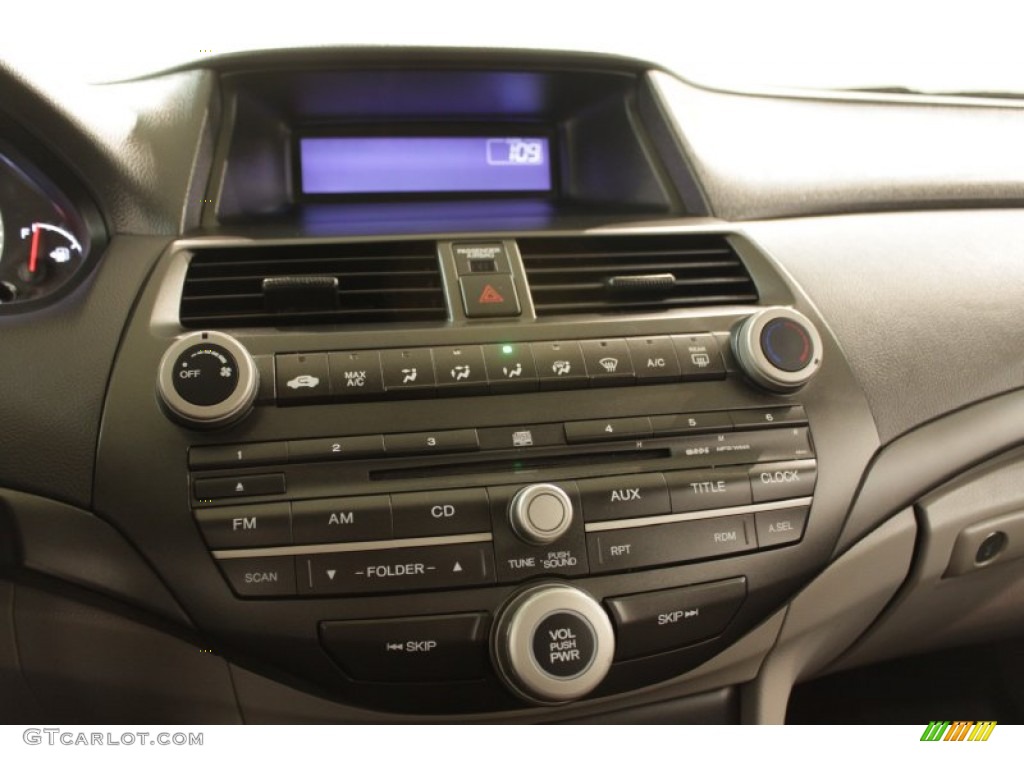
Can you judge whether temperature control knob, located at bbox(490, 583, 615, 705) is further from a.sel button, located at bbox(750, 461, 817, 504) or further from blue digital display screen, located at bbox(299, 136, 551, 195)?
blue digital display screen, located at bbox(299, 136, 551, 195)

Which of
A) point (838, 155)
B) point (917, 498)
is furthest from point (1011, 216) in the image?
point (917, 498)

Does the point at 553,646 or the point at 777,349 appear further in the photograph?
the point at 777,349

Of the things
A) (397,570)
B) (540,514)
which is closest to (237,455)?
(397,570)

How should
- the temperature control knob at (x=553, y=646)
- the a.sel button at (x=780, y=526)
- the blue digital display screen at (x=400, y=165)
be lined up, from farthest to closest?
1. the blue digital display screen at (x=400, y=165)
2. the a.sel button at (x=780, y=526)
3. the temperature control knob at (x=553, y=646)

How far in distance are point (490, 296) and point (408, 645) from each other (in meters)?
0.38

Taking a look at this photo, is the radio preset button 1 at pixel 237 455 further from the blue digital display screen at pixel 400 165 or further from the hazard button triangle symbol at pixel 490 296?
the blue digital display screen at pixel 400 165

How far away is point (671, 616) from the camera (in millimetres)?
810

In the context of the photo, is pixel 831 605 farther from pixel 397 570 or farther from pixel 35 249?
pixel 35 249

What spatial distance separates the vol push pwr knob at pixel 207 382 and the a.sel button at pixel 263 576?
13cm

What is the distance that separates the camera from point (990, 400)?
989 millimetres

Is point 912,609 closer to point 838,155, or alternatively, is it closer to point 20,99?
point 838,155

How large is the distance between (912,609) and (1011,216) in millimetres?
588

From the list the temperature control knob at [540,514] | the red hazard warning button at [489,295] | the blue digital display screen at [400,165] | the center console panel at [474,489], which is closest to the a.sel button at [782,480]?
the center console panel at [474,489]

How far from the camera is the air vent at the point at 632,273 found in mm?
950
